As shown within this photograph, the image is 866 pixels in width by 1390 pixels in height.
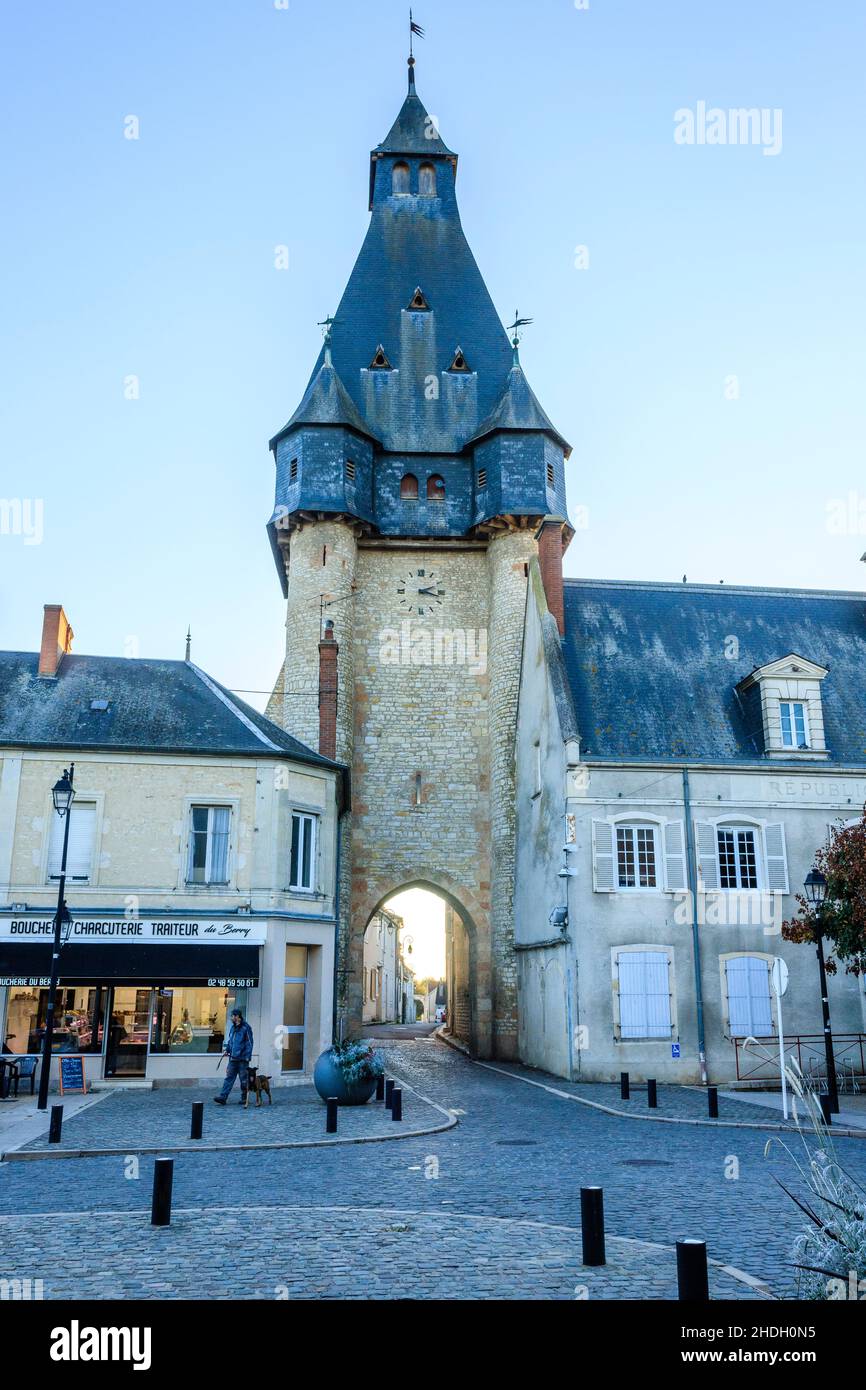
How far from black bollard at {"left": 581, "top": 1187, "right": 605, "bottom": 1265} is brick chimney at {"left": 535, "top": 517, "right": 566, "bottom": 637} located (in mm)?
19453

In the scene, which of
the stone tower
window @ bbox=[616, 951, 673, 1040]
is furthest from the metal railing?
the stone tower

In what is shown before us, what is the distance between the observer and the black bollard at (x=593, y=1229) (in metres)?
7.11

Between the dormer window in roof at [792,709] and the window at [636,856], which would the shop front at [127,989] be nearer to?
the window at [636,856]

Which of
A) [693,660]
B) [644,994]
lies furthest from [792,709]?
[644,994]

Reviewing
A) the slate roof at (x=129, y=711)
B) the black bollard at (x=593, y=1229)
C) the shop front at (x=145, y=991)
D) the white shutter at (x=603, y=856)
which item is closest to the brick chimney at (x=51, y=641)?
the slate roof at (x=129, y=711)

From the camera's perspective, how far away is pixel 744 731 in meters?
24.6

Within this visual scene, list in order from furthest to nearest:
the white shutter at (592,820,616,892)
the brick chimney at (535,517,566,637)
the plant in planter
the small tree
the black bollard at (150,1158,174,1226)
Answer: the brick chimney at (535,517,566,637), the white shutter at (592,820,616,892), the small tree, the plant in planter, the black bollard at (150,1158,174,1226)

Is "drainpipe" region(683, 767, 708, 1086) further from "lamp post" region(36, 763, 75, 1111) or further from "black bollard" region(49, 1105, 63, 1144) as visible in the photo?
"black bollard" region(49, 1105, 63, 1144)

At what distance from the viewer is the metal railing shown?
21594mm

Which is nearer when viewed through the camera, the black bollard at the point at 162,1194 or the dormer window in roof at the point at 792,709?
the black bollard at the point at 162,1194

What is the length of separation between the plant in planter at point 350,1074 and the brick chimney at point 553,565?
1176cm

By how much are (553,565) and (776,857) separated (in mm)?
8516

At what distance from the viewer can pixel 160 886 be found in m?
21.2

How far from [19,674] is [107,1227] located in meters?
17.0
